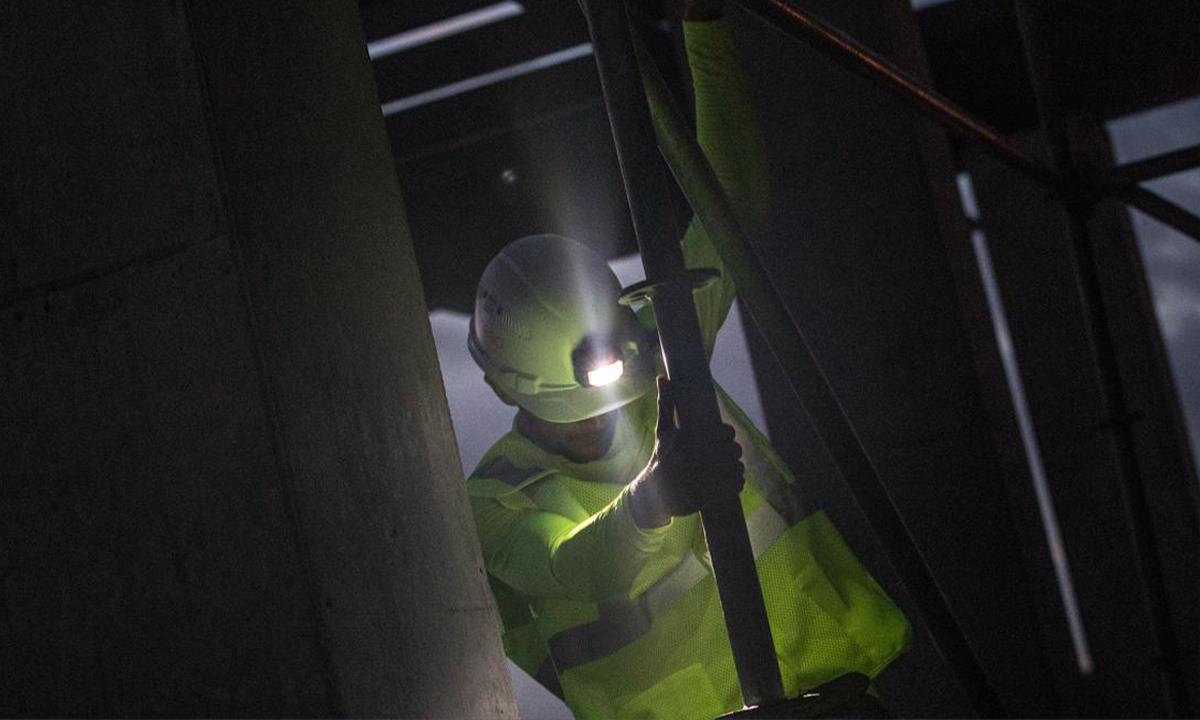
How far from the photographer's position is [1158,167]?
16.1ft

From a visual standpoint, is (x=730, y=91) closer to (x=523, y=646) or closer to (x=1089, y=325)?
(x=523, y=646)

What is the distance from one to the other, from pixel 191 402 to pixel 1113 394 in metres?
3.75

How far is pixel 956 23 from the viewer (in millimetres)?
9117

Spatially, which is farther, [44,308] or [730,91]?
[730,91]

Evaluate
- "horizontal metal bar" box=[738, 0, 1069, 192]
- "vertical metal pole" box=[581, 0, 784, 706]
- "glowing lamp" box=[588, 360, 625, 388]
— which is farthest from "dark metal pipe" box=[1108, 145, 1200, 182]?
"vertical metal pole" box=[581, 0, 784, 706]

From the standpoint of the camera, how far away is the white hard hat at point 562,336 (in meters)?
3.85

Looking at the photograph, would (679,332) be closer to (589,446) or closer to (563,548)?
(563,548)

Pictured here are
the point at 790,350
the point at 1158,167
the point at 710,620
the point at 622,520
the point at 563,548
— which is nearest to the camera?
the point at 790,350

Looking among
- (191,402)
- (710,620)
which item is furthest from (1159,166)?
(191,402)

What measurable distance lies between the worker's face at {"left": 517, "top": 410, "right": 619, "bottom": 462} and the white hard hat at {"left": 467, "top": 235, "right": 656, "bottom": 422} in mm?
96

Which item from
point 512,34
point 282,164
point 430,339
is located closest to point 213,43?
point 282,164

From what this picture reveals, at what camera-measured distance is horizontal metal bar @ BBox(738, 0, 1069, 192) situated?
337cm

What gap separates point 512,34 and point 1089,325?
15.8ft

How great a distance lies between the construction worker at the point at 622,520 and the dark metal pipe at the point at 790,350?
0.53 metres
